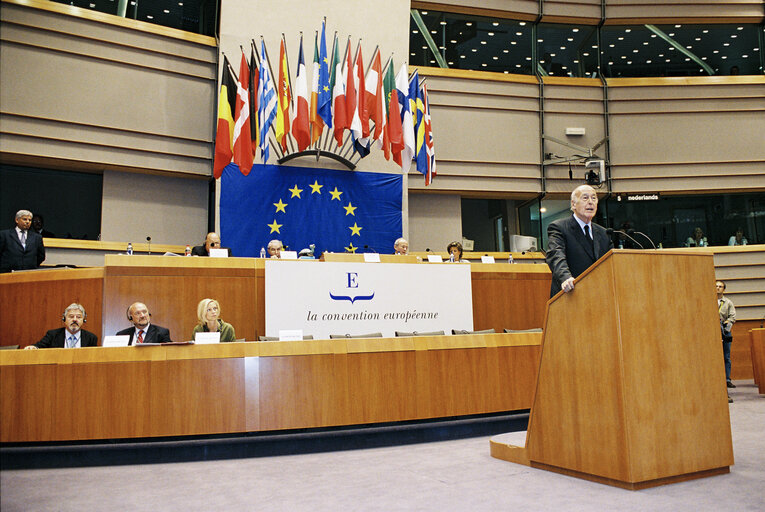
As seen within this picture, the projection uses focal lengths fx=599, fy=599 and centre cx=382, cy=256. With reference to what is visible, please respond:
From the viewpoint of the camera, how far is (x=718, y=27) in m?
11.2

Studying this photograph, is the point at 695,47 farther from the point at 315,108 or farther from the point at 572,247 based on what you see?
the point at 572,247

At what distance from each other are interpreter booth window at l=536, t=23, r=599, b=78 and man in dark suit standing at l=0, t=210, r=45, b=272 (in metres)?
8.77

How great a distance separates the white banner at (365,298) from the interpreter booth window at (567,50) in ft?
20.7

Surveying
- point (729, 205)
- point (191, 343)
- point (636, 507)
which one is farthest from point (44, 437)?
point (729, 205)

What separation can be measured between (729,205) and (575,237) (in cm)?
917

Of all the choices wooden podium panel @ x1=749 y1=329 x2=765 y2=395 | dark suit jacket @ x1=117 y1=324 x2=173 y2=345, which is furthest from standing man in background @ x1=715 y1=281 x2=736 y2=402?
dark suit jacket @ x1=117 y1=324 x2=173 y2=345

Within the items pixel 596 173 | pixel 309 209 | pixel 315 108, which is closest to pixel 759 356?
pixel 596 173

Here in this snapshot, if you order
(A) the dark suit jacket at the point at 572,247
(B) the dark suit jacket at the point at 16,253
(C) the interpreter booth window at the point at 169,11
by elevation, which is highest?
(C) the interpreter booth window at the point at 169,11

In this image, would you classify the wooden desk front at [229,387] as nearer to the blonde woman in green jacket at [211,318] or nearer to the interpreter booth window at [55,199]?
the blonde woman in green jacket at [211,318]

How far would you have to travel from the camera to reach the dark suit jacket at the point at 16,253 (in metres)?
6.64

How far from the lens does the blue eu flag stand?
28.8ft

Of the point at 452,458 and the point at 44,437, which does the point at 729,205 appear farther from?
the point at 44,437

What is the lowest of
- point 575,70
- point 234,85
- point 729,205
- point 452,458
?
point 452,458

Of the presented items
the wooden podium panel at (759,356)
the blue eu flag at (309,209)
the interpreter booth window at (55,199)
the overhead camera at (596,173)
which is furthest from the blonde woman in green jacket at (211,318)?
the overhead camera at (596,173)
